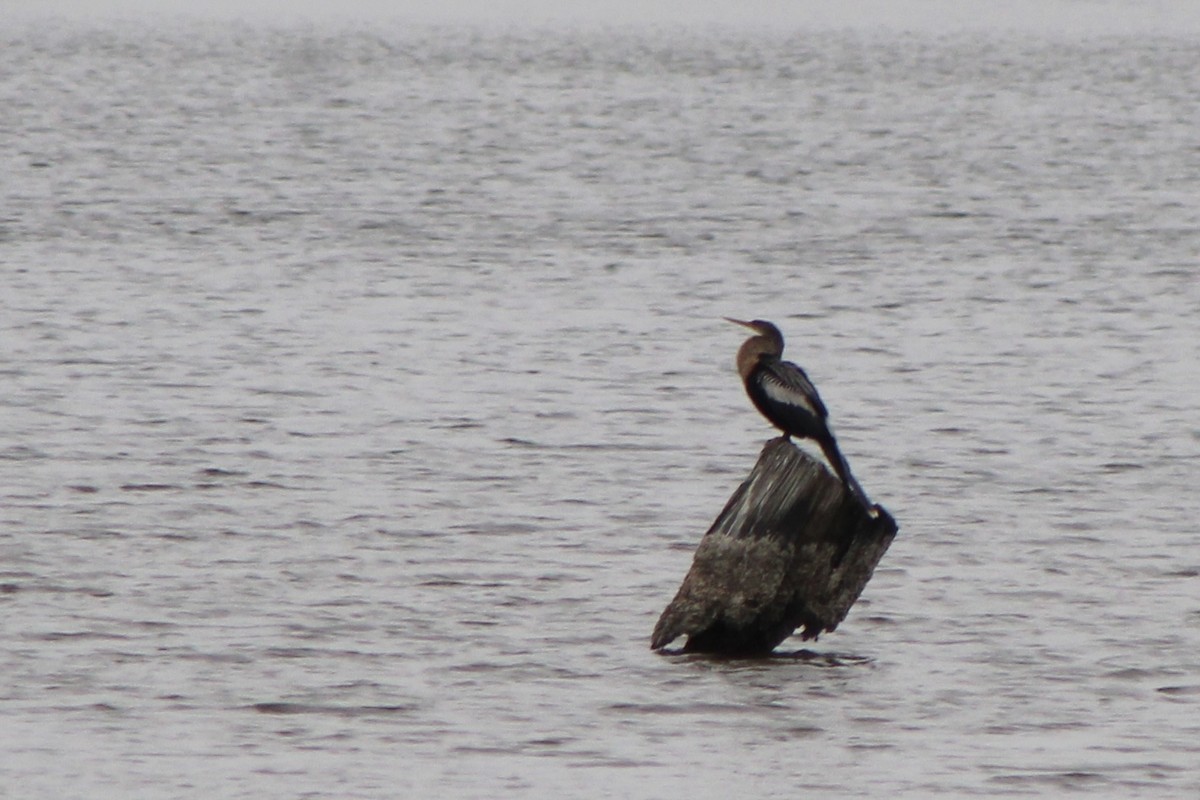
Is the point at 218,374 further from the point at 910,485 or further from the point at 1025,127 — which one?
the point at 1025,127

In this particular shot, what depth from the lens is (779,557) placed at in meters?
9.02

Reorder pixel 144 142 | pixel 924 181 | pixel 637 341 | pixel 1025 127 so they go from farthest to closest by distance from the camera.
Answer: pixel 1025 127, pixel 144 142, pixel 924 181, pixel 637 341

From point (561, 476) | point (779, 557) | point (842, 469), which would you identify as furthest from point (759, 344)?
point (561, 476)

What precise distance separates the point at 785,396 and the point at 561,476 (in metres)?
3.54

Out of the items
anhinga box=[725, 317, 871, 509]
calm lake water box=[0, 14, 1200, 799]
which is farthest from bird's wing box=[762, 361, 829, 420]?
calm lake water box=[0, 14, 1200, 799]

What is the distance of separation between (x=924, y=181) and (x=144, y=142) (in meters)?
12.9

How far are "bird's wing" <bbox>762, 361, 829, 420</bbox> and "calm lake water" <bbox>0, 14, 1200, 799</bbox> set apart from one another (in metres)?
0.98

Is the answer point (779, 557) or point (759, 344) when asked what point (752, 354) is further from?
point (779, 557)

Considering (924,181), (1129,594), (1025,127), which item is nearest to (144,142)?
(924,181)

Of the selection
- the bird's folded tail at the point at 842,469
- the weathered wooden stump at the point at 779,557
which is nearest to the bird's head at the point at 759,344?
the bird's folded tail at the point at 842,469

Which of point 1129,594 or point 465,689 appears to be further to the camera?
point 1129,594

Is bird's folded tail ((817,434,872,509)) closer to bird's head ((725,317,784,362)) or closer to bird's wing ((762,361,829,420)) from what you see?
bird's wing ((762,361,829,420))

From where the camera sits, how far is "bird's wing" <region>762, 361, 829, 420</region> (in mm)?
9305

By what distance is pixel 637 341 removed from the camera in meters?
17.8
